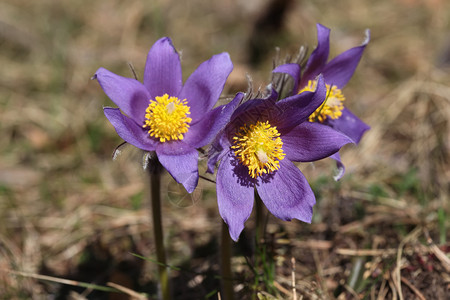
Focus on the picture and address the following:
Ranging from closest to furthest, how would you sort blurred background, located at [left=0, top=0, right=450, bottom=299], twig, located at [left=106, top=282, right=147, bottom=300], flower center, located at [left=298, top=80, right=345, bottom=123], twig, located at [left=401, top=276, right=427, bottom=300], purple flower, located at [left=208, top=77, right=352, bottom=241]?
purple flower, located at [left=208, top=77, right=352, bottom=241], flower center, located at [left=298, top=80, right=345, bottom=123], twig, located at [left=401, top=276, right=427, bottom=300], twig, located at [left=106, top=282, right=147, bottom=300], blurred background, located at [left=0, top=0, right=450, bottom=299]

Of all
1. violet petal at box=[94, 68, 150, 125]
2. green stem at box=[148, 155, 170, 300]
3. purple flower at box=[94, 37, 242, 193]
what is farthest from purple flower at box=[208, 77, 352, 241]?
violet petal at box=[94, 68, 150, 125]

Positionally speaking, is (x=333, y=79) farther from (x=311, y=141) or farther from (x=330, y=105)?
(x=311, y=141)

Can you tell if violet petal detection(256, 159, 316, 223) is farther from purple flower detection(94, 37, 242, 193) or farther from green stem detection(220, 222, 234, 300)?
purple flower detection(94, 37, 242, 193)

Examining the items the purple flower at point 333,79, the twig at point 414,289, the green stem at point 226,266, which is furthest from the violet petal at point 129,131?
the twig at point 414,289

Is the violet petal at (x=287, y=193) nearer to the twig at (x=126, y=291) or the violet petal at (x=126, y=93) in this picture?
the violet petal at (x=126, y=93)

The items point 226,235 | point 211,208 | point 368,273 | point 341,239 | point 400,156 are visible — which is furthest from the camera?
point 400,156

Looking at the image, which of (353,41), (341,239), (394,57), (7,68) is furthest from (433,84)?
(7,68)

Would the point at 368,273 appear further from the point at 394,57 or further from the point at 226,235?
the point at 394,57
